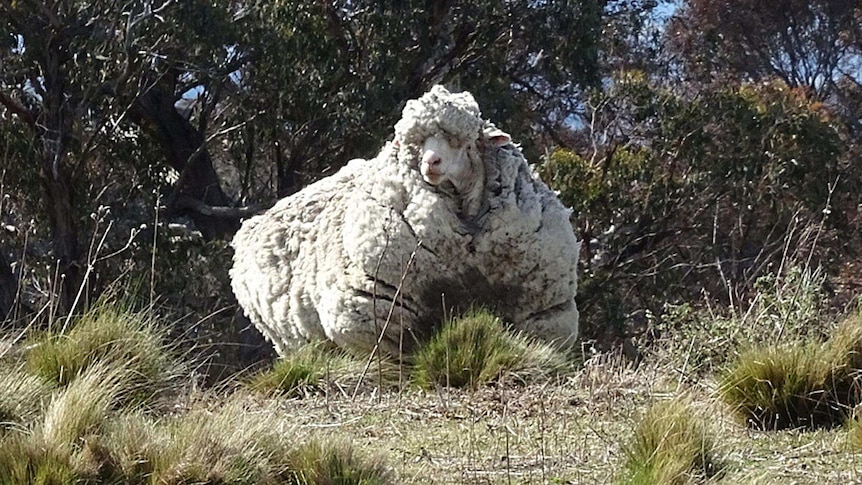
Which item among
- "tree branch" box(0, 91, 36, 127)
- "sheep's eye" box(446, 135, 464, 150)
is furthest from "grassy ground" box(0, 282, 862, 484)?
"tree branch" box(0, 91, 36, 127)

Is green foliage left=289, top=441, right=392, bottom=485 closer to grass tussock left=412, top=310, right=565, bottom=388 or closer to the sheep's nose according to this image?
grass tussock left=412, top=310, right=565, bottom=388

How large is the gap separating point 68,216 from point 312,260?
8371 mm

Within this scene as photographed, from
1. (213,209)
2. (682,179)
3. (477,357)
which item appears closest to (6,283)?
(213,209)

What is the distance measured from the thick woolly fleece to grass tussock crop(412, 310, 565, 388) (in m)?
0.56

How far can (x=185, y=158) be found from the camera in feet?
60.6

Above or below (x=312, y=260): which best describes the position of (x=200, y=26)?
above

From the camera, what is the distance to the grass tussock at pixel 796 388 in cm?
509

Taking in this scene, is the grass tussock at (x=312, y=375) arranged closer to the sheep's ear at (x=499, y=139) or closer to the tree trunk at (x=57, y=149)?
the sheep's ear at (x=499, y=139)

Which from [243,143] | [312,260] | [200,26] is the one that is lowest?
[312,260]

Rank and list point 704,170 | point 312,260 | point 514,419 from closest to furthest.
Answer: point 514,419
point 312,260
point 704,170

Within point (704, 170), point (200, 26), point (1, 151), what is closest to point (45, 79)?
point (1, 151)

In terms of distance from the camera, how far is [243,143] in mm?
18406

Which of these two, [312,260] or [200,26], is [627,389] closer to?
[312,260]

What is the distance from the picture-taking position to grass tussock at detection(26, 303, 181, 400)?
5535 mm
